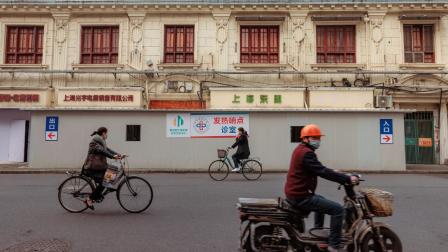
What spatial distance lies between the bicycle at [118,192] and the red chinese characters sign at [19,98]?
41.6 feet

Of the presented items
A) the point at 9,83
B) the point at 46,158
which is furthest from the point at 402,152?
the point at 9,83

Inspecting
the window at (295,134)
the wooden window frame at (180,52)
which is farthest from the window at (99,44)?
the window at (295,134)

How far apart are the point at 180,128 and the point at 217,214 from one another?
1007 cm

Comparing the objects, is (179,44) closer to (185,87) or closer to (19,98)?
(185,87)

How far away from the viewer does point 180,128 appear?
1691 cm

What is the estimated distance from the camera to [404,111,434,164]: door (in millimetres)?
18750

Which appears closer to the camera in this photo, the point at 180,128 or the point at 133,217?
Result: the point at 133,217

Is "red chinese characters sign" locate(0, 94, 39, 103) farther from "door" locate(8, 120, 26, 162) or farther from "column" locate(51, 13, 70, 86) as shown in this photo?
"column" locate(51, 13, 70, 86)

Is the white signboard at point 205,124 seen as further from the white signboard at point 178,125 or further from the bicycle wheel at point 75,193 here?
the bicycle wheel at point 75,193

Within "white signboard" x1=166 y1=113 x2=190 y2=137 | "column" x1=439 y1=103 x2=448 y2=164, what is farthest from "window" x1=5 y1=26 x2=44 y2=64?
"column" x1=439 y1=103 x2=448 y2=164

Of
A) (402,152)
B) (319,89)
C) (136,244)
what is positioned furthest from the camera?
(319,89)

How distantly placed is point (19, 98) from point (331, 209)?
1825 cm

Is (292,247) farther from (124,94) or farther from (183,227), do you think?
(124,94)

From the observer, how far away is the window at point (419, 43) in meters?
18.8
